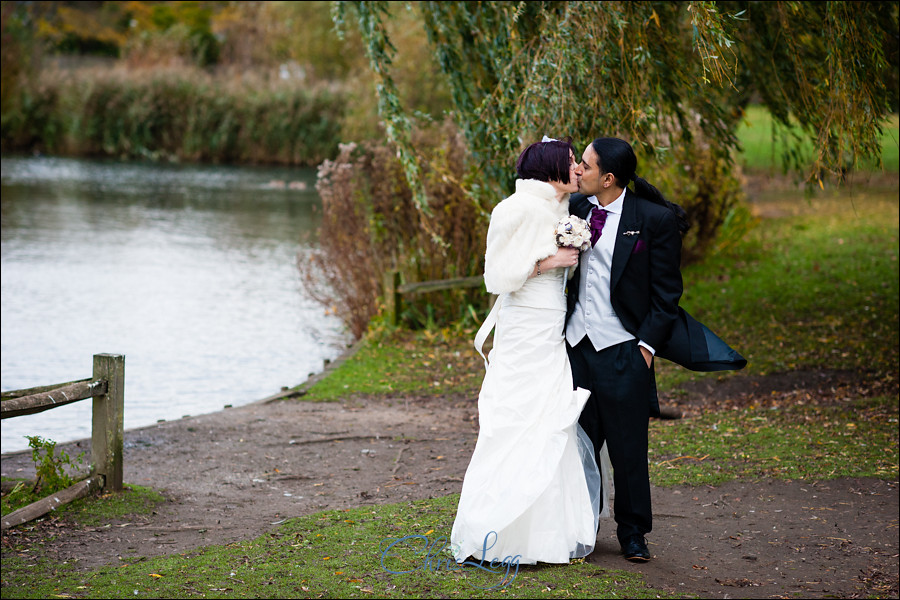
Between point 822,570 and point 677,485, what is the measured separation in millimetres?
1564

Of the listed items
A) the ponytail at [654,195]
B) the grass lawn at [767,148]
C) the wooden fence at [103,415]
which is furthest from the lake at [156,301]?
the grass lawn at [767,148]

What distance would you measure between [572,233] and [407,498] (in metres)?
2.50

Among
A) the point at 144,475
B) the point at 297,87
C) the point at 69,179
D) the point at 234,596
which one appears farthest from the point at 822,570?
the point at 297,87

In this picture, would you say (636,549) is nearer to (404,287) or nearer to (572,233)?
(572,233)

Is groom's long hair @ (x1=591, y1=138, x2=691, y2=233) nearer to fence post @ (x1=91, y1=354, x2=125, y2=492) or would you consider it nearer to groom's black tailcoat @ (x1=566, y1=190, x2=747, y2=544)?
groom's black tailcoat @ (x1=566, y1=190, x2=747, y2=544)

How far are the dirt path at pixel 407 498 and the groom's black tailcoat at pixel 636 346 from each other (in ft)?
1.63

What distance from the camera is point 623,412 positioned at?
4.62 metres

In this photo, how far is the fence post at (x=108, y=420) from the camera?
6074 mm

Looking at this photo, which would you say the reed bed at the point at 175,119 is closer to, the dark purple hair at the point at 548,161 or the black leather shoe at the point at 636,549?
the dark purple hair at the point at 548,161

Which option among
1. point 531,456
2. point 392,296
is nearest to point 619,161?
point 531,456

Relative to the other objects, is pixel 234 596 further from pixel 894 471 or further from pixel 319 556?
pixel 894 471

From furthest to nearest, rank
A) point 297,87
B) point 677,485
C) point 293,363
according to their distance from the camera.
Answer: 1. point 297,87
2. point 293,363
3. point 677,485

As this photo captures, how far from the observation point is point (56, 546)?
17.1ft

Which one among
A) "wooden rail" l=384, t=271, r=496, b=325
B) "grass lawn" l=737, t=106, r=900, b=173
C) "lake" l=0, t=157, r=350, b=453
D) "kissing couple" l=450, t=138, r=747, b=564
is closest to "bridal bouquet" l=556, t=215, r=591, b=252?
"kissing couple" l=450, t=138, r=747, b=564
